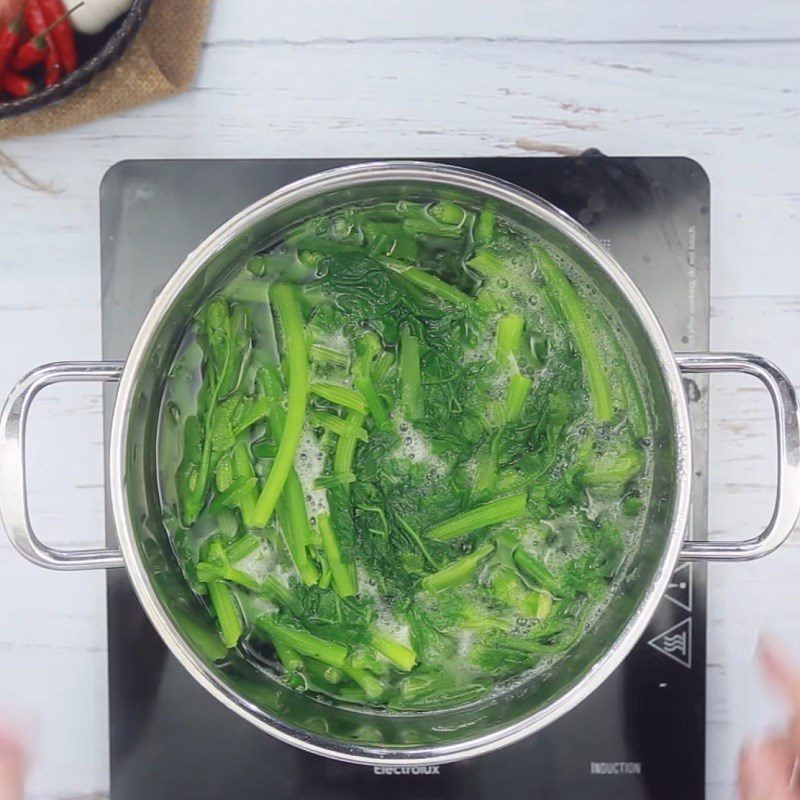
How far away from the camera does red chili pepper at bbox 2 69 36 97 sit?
1.10 meters

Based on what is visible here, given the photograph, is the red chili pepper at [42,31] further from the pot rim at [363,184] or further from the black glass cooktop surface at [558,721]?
the pot rim at [363,184]

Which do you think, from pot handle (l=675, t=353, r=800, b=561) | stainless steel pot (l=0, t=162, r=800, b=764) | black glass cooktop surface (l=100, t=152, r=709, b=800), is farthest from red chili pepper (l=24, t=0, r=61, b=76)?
pot handle (l=675, t=353, r=800, b=561)

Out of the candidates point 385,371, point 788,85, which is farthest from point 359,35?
point 788,85

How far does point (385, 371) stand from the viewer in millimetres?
1098

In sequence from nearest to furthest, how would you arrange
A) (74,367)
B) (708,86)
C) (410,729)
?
(74,367) < (410,729) < (708,86)

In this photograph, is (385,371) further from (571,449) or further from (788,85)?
(788,85)

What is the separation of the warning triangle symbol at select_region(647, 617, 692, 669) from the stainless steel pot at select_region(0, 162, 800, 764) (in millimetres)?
105

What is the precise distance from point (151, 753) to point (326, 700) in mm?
256

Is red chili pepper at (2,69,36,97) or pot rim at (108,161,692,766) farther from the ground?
red chili pepper at (2,69,36,97)

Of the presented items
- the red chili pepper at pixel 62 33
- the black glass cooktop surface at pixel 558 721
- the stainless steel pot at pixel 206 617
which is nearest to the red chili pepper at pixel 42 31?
the red chili pepper at pixel 62 33

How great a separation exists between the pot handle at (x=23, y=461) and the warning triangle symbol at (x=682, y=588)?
0.70 m

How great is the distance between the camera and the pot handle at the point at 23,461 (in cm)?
92

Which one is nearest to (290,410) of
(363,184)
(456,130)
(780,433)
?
(363,184)

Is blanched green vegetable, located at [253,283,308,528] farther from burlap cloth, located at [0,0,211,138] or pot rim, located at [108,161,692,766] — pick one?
burlap cloth, located at [0,0,211,138]
